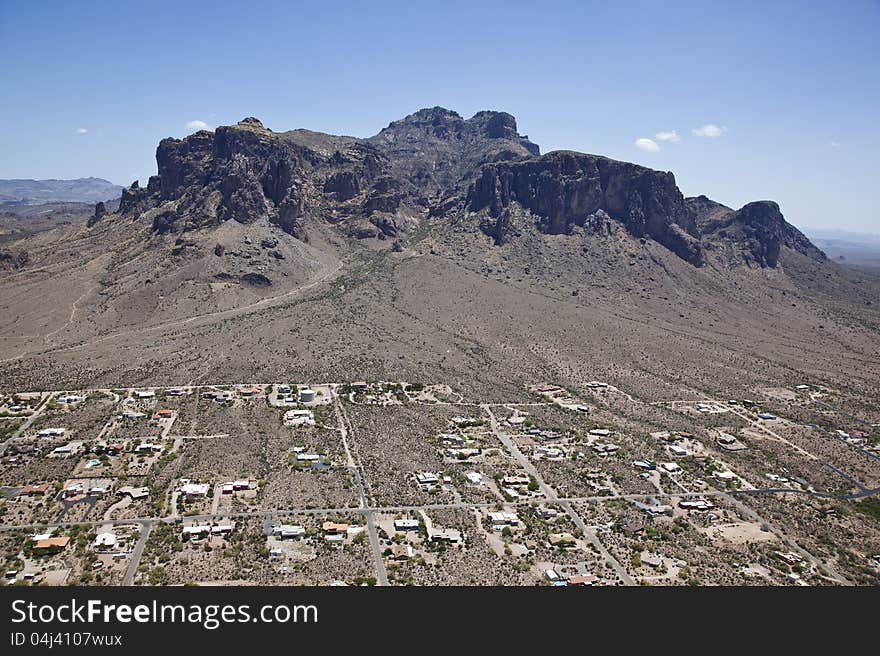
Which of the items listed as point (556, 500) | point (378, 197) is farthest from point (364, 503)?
point (378, 197)

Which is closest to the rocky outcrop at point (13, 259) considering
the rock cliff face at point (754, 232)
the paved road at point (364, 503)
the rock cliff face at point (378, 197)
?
the rock cliff face at point (378, 197)

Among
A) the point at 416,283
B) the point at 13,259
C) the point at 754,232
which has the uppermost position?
the point at 754,232

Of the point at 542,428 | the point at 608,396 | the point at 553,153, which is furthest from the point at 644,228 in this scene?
the point at 542,428

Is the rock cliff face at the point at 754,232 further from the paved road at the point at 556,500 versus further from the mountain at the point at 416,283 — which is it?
the paved road at the point at 556,500

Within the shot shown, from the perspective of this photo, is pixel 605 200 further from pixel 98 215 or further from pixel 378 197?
pixel 98 215

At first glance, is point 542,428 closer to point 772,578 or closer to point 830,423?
point 772,578

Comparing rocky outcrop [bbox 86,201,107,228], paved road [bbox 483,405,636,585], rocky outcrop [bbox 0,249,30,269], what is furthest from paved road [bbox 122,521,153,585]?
rocky outcrop [bbox 86,201,107,228]
